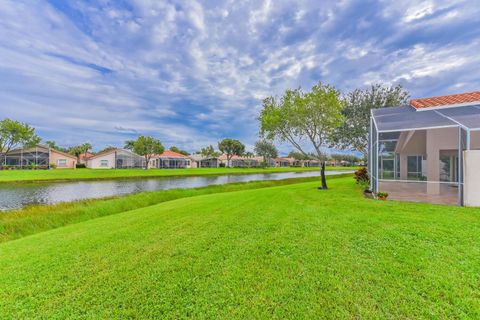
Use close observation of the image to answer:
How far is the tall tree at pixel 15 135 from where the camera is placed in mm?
38950

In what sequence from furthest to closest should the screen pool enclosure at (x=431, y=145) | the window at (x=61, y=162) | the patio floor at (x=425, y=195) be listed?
the window at (x=61, y=162), the patio floor at (x=425, y=195), the screen pool enclosure at (x=431, y=145)

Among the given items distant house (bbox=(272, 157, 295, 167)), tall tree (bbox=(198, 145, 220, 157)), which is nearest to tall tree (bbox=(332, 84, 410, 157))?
tall tree (bbox=(198, 145, 220, 157))

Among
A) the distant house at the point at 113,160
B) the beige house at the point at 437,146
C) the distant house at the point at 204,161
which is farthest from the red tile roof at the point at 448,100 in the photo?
the distant house at the point at 204,161

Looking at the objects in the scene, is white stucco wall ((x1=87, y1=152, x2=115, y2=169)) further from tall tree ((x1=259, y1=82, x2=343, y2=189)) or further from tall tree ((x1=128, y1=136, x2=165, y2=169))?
tall tree ((x1=259, y1=82, x2=343, y2=189))

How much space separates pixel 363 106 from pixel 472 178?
1890cm

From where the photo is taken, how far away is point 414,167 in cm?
1630

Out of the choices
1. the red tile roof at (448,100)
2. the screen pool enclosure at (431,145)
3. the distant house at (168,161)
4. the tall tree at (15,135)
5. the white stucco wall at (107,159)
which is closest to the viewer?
the screen pool enclosure at (431,145)

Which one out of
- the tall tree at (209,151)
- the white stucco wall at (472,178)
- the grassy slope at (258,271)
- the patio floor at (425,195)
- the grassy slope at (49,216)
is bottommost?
the grassy slope at (49,216)

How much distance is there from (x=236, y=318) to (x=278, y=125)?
1390cm

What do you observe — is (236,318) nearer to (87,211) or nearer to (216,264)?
(216,264)

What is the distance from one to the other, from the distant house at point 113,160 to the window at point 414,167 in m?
55.1

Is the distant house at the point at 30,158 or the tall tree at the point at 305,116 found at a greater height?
the tall tree at the point at 305,116

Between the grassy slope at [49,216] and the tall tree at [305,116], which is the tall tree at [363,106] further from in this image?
the grassy slope at [49,216]

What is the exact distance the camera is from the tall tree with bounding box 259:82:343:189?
1407 centimetres
